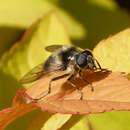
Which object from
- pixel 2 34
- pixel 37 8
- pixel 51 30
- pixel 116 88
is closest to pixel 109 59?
pixel 116 88

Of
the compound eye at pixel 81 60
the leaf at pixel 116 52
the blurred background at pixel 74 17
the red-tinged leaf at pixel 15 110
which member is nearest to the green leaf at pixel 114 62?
the leaf at pixel 116 52

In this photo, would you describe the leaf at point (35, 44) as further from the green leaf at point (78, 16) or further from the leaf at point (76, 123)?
the green leaf at point (78, 16)

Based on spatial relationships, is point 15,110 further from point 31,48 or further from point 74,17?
point 74,17

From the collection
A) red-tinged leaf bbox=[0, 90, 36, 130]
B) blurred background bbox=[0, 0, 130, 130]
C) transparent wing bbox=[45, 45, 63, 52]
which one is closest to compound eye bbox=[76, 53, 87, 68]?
transparent wing bbox=[45, 45, 63, 52]

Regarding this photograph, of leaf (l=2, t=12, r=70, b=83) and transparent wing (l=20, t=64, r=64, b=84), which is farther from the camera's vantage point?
leaf (l=2, t=12, r=70, b=83)

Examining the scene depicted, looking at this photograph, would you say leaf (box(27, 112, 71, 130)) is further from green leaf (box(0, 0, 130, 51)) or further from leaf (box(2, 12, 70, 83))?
green leaf (box(0, 0, 130, 51))

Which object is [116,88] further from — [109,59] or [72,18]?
[72,18]
